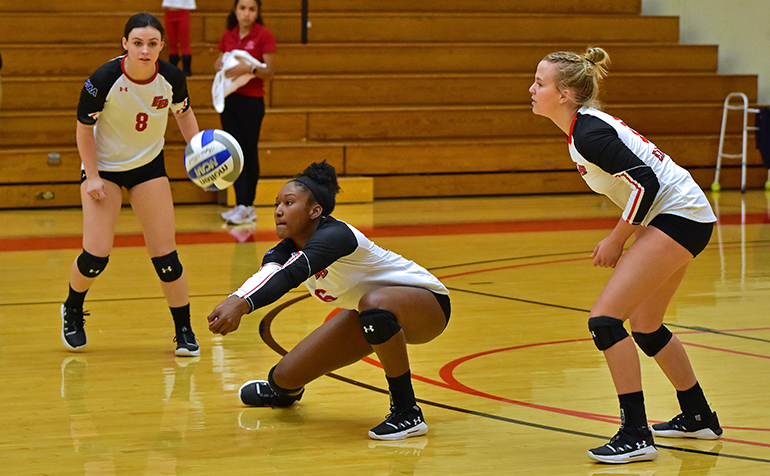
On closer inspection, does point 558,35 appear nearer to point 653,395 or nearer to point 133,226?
point 133,226

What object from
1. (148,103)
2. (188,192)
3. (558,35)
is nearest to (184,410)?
(148,103)

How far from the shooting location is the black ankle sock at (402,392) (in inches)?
125

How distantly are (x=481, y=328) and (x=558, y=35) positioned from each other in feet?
24.7

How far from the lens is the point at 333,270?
3.29 meters

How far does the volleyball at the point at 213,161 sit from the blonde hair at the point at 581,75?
1469 millimetres

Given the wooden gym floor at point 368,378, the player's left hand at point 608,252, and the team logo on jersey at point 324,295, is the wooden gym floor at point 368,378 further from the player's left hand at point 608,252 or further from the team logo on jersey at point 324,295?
the player's left hand at point 608,252

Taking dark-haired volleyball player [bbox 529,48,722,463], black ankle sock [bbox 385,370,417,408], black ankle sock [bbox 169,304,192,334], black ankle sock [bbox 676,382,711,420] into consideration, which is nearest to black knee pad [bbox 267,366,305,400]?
black ankle sock [bbox 385,370,417,408]

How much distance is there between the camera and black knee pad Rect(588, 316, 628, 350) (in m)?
2.87

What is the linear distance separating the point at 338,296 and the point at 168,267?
1238 mm

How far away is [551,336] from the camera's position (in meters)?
4.51

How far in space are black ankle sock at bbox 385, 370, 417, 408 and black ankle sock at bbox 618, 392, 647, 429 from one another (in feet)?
2.27

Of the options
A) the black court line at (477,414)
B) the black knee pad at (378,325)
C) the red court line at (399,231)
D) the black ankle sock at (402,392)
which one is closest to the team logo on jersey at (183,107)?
the black court line at (477,414)

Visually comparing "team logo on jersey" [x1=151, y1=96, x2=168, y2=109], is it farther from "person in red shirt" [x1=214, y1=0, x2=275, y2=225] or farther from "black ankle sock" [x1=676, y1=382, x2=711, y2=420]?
"person in red shirt" [x1=214, y1=0, x2=275, y2=225]

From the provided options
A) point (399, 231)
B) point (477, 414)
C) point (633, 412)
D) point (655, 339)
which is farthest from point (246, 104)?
point (633, 412)
